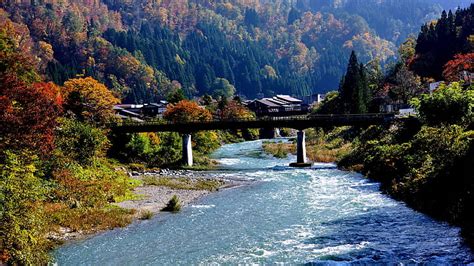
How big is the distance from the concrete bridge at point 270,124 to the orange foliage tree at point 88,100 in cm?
773

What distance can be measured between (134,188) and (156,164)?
56.5ft

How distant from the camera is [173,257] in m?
20.1

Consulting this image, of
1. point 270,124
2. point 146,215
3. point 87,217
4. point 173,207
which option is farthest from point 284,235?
point 270,124

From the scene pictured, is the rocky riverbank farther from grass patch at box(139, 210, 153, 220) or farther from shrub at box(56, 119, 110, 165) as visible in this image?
shrub at box(56, 119, 110, 165)

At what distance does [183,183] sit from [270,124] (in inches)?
655

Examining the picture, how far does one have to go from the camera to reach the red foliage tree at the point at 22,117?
2233 cm

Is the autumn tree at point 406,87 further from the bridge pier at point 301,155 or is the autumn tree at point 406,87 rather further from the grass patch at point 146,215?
the grass patch at point 146,215

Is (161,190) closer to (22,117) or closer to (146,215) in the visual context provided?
(146,215)

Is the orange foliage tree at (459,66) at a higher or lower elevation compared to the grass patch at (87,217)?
higher

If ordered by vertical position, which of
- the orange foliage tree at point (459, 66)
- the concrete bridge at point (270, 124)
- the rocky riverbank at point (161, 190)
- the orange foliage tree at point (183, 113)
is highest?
the orange foliage tree at point (459, 66)

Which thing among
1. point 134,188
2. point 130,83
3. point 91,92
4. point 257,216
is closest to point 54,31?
point 130,83

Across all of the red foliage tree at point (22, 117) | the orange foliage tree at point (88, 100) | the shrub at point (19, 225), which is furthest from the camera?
the orange foliage tree at point (88, 100)

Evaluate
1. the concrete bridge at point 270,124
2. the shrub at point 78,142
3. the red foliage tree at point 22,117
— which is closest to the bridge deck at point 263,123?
the concrete bridge at point 270,124

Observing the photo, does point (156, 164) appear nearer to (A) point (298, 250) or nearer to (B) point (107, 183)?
(B) point (107, 183)
